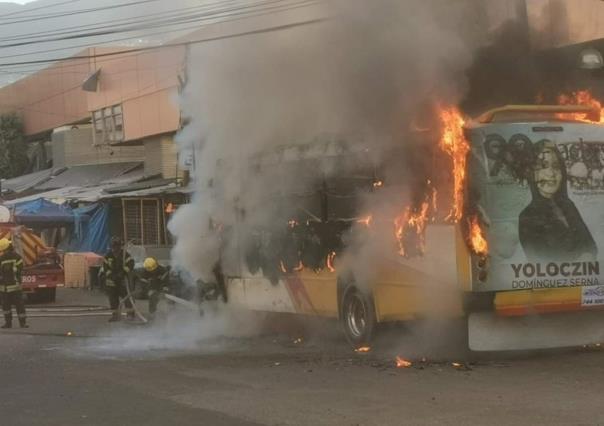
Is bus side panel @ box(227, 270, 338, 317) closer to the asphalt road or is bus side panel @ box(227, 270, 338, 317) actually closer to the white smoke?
the asphalt road

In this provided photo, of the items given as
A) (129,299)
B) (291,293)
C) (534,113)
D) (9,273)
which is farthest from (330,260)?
(9,273)

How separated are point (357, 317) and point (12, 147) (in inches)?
1574

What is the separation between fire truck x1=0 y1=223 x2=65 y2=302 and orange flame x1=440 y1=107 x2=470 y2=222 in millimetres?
13250

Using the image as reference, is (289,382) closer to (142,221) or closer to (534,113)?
(534,113)

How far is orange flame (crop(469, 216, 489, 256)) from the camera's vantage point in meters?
8.04

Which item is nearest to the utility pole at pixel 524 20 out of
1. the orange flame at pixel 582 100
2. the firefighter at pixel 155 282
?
the orange flame at pixel 582 100

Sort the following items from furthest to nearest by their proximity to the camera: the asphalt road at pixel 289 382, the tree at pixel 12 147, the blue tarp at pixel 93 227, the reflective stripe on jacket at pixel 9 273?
the tree at pixel 12 147
the blue tarp at pixel 93 227
the reflective stripe on jacket at pixel 9 273
the asphalt road at pixel 289 382

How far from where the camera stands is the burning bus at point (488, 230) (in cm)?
810

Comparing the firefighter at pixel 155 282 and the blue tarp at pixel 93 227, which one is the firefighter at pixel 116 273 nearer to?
the firefighter at pixel 155 282

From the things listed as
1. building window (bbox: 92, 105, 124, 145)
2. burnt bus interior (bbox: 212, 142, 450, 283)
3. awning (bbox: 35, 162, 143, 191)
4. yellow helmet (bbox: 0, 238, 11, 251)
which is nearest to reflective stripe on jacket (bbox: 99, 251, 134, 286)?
yellow helmet (bbox: 0, 238, 11, 251)

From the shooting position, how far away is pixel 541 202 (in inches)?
326

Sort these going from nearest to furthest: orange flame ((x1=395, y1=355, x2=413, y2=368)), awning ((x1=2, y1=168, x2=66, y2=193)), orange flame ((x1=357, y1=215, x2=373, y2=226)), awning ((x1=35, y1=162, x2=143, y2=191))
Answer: orange flame ((x1=395, y1=355, x2=413, y2=368)) → orange flame ((x1=357, y1=215, x2=373, y2=226)) → awning ((x1=35, y1=162, x2=143, y2=191)) → awning ((x1=2, y1=168, x2=66, y2=193))

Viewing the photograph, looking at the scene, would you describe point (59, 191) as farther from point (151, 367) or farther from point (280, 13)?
point (151, 367)

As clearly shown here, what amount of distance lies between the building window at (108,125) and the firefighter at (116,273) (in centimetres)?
1565
